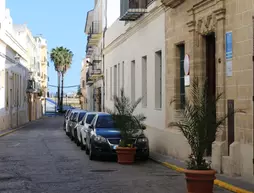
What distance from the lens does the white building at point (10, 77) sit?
42.6 metres

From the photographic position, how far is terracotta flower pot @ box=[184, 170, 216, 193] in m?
9.98

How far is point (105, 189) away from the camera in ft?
38.5

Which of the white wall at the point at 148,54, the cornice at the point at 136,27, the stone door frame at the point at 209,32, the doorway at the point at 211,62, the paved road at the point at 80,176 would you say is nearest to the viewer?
the paved road at the point at 80,176

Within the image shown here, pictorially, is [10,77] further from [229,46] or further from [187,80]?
[229,46]

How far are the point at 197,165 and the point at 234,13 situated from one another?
4.95 meters

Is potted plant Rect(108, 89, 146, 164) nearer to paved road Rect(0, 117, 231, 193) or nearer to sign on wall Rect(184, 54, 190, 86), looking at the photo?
paved road Rect(0, 117, 231, 193)

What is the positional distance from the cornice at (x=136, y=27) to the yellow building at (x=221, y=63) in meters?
1.93

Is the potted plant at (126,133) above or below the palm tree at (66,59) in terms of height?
below

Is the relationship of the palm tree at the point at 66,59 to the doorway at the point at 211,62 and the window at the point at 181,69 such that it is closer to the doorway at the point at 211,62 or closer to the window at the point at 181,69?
the window at the point at 181,69

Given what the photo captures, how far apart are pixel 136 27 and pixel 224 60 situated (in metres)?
12.1

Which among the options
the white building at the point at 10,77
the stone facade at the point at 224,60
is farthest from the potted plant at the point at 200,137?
the white building at the point at 10,77

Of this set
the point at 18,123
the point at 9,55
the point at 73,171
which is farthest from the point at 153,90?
the point at 18,123

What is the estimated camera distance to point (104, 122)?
65.7 feet

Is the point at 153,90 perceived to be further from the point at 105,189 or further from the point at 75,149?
the point at 105,189
